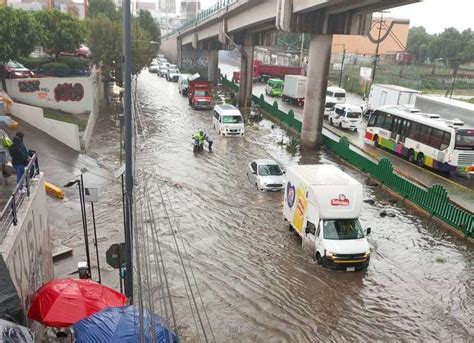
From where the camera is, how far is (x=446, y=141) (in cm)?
2353

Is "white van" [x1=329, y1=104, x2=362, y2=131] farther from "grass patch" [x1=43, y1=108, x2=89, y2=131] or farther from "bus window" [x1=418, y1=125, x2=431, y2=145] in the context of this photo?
"grass patch" [x1=43, y1=108, x2=89, y2=131]

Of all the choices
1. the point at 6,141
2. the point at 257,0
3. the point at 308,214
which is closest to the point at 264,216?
the point at 308,214

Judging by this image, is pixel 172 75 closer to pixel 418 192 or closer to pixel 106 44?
pixel 106 44

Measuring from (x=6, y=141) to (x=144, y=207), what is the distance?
5.82 meters

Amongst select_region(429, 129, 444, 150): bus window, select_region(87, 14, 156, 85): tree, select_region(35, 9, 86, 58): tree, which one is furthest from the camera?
select_region(87, 14, 156, 85): tree

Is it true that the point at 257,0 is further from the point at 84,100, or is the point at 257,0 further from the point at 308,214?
the point at 308,214

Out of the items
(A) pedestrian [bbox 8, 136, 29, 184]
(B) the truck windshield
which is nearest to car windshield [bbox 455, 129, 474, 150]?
(A) pedestrian [bbox 8, 136, 29, 184]

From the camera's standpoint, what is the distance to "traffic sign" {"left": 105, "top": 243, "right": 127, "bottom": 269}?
30.6 feet

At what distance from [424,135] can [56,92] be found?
78.6 ft

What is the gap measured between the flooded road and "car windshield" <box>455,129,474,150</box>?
5.30 meters

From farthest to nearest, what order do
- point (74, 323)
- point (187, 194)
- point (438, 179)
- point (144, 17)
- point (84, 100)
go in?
point (144, 17), point (84, 100), point (438, 179), point (187, 194), point (74, 323)

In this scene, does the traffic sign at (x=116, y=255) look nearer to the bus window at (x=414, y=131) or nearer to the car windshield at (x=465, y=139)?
the car windshield at (x=465, y=139)

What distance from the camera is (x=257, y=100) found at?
47.2 meters

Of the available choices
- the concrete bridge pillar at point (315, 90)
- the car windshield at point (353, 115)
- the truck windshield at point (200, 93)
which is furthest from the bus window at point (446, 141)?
the truck windshield at point (200, 93)
